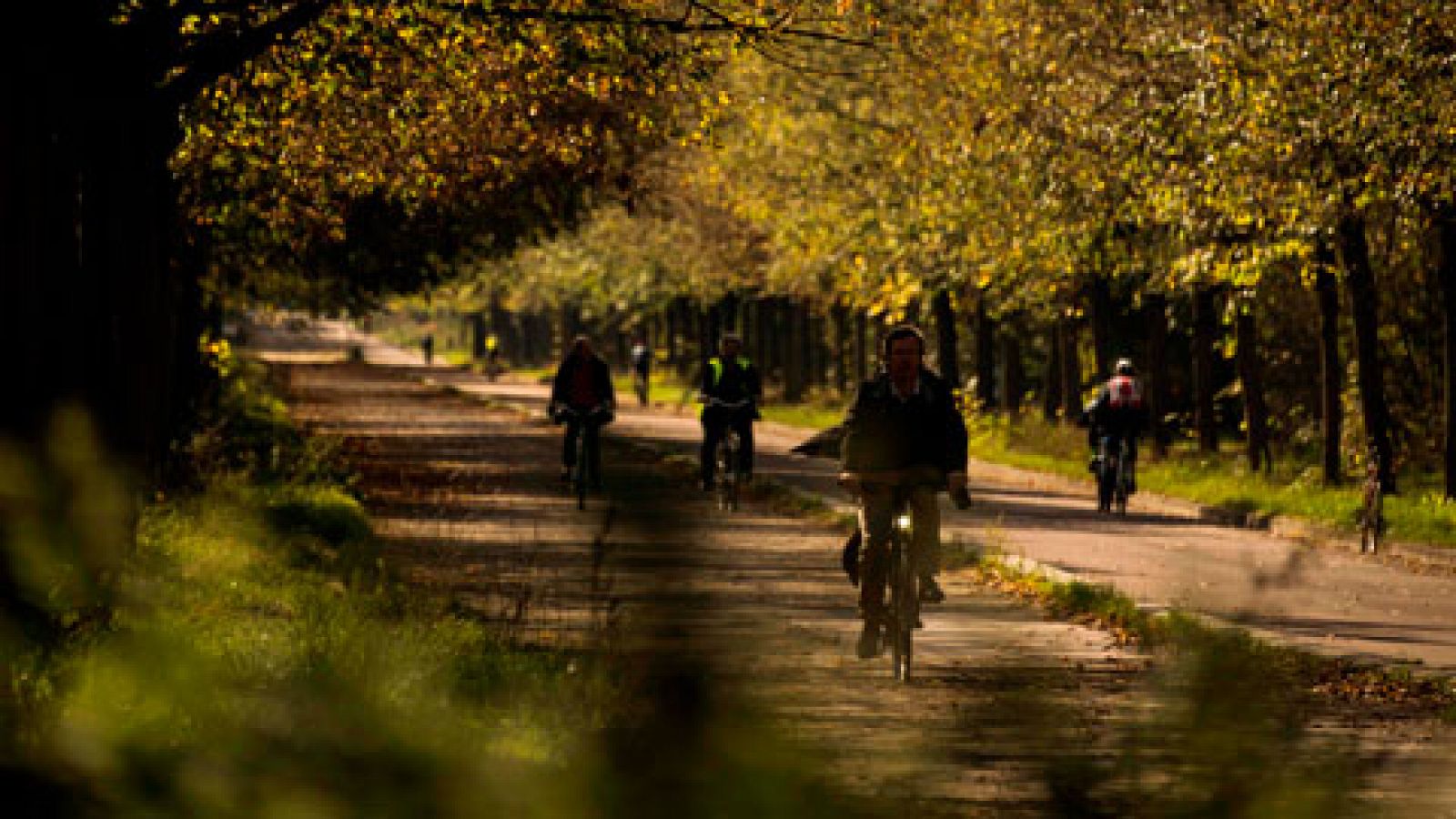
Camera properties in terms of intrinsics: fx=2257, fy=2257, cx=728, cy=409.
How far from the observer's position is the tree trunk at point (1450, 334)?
23.9 m

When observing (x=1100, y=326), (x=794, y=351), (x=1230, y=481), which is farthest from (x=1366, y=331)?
(x=794, y=351)

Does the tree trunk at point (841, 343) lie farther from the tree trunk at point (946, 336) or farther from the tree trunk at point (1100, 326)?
the tree trunk at point (1100, 326)

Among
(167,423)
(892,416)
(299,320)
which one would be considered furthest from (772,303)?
(892,416)

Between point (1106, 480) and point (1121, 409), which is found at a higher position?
point (1121, 409)

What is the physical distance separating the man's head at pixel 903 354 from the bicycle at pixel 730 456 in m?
12.9

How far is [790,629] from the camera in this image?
13914 mm

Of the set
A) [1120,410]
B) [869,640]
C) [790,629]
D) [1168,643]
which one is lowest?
[790,629]

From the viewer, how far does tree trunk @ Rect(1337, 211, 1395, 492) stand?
83.5 ft

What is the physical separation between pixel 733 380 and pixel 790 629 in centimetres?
1089

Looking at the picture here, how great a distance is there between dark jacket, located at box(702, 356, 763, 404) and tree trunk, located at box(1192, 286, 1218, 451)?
1115cm

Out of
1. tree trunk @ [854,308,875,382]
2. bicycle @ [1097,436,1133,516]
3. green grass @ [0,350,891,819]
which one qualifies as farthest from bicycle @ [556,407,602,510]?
tree trunk @ [854,308,875,382]

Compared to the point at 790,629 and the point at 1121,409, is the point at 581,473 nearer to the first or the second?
the point at 1121,409

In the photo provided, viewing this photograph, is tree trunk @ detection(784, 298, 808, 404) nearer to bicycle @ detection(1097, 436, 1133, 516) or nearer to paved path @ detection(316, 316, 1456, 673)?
paved path @ detection(316, 316, 1456, 673)

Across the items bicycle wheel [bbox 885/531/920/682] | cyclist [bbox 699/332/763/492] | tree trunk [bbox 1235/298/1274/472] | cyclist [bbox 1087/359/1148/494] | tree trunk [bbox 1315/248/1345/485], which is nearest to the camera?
bicycle wheel [bbox 885/531/920/682]
